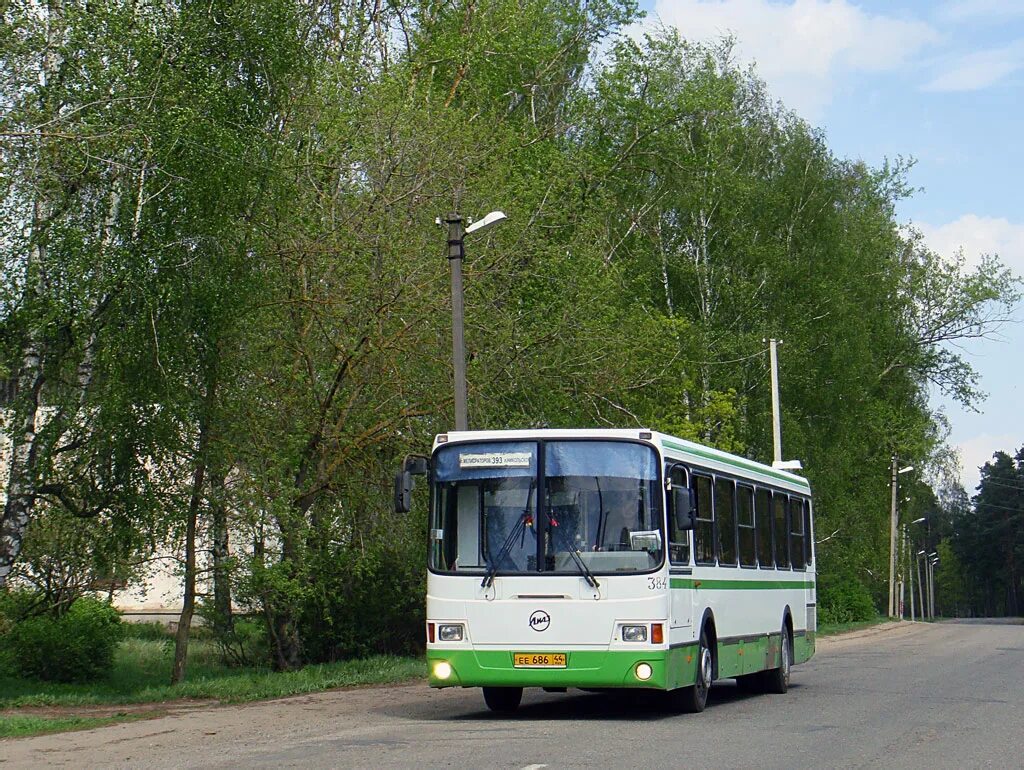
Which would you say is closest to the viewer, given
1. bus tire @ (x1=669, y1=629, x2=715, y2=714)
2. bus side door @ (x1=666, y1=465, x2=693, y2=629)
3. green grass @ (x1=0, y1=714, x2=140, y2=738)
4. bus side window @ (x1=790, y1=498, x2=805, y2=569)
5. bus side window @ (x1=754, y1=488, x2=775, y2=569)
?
bus side door @ (x1=666, y1=465, x2=693, y2=629)

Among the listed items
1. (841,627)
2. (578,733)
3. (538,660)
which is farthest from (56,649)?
(841,627)

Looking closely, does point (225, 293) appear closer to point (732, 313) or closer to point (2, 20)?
point (2, 20)

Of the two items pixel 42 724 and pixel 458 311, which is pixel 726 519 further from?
pixel 42 724

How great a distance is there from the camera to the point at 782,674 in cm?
2067

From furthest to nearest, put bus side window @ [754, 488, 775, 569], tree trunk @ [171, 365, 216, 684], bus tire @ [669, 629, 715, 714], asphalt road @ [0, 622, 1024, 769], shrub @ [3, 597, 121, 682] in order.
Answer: shrub @ [3, 597, 121, 682], tree trunk @ [171, 365, 216, 684], bus side window @ [754, 488, 775, 569], bus tire @ [669, 629, 715, 714], asphalt road @ [0, 622, 1024, 769]

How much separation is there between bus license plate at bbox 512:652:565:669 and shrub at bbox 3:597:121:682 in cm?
1193

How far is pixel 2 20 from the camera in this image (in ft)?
62.0

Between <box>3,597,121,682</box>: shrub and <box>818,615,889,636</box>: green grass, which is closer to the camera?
<box>3,597,121,682</box>: shrub

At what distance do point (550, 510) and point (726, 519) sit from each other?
3.41m

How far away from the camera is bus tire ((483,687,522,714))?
53.5 ft

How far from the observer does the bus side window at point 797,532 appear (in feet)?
71.0

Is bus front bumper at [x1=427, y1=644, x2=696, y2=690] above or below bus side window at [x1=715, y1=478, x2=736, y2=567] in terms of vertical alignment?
below

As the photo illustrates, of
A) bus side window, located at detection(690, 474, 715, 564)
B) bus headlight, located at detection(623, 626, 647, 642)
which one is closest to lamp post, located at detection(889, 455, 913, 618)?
bus side window, located at detection(690, 474, 715, 564)

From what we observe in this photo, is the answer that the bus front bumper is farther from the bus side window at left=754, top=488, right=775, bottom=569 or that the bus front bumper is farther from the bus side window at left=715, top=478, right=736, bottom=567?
the bus side window at left=754, top=488, right=775, bottom=569
